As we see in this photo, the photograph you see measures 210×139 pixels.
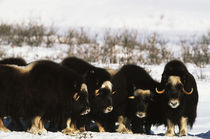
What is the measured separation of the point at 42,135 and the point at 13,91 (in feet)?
2.00

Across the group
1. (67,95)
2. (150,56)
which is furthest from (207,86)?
(67,95)

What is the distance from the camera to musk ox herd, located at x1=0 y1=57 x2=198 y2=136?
15.3 feet

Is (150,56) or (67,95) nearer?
(67,95)

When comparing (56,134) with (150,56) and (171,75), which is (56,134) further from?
(150,56)

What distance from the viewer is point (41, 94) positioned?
183 inches

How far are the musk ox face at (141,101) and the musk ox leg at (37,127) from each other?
1264mm

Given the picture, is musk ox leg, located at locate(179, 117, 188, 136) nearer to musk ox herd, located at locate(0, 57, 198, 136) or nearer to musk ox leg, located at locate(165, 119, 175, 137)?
musk ox herd, located at locate(0, 57, 198, 136)

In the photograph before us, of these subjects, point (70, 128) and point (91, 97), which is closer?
point (70, 128)

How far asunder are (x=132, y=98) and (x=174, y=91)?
737 millimetres

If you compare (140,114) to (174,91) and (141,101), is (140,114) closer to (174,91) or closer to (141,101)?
(141,101)

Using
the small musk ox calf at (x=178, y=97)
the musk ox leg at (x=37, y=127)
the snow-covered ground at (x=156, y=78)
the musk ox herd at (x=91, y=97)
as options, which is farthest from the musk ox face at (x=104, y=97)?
the musk ox leg at (x=37, y=127)

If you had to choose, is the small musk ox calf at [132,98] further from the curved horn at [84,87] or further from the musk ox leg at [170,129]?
the curved horn at [84,87]

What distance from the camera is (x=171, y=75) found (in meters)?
5.06

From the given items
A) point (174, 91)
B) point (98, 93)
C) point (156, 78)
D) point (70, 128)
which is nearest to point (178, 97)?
point (174, 91)
